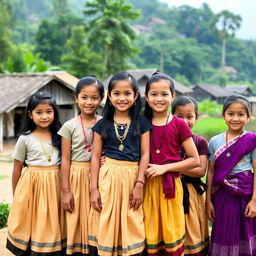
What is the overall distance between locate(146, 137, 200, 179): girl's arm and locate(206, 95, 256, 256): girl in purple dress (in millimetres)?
310

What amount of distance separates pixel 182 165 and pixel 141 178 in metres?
0.31

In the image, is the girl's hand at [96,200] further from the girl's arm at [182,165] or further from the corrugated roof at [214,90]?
the corrugated roof at [214,90]

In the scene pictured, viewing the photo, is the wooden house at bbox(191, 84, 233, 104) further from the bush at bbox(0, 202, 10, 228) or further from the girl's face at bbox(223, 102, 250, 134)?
the girl's face at bbox(223, 102, 250, 134)

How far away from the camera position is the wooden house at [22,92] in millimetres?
12305

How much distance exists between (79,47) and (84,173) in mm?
23506

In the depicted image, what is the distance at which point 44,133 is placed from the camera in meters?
3.04

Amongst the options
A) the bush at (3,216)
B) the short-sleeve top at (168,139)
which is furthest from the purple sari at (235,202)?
the bush at (3,216)

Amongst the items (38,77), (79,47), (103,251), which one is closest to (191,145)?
(103,251)

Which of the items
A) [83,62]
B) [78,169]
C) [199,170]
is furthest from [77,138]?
[83,62]

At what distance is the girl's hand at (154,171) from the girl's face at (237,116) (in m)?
0.70

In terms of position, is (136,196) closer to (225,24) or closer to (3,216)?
(3,216)

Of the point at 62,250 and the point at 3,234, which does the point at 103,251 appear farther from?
the point at 3,234

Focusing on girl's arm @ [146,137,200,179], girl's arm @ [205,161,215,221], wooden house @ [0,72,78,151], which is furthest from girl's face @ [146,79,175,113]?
wooden house @ [0,72,78,151]

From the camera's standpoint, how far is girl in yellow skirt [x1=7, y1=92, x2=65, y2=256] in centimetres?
287
